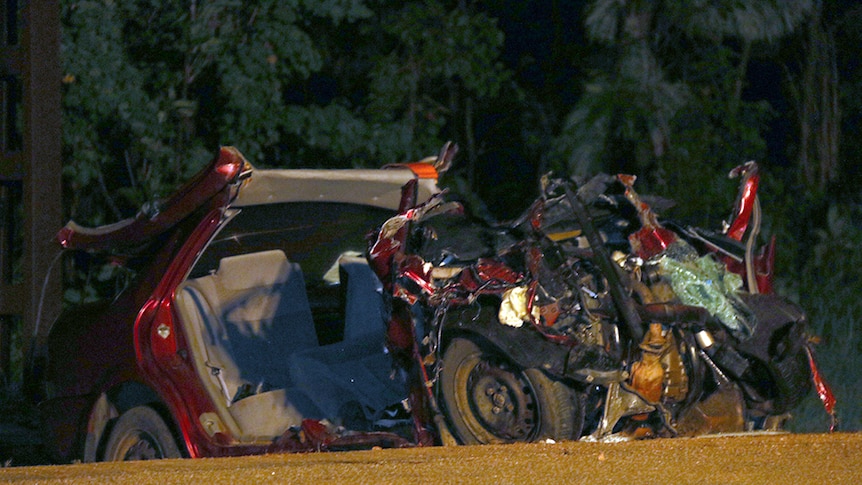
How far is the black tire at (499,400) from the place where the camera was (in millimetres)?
5102

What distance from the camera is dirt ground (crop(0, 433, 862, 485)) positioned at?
4641 mm

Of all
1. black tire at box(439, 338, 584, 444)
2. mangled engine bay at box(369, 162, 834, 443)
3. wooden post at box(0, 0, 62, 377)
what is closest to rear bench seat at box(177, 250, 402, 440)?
mangled engine bay at box(369, 162, 834, 443)

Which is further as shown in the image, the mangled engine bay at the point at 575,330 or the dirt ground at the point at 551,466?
the mangled engine bay at the point at 575,330

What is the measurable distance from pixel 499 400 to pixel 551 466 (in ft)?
1.81

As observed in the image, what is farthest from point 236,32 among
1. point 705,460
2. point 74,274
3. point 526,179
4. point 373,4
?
point 705,460

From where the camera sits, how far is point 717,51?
658 inches

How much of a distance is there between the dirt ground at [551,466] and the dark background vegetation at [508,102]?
3.21 m

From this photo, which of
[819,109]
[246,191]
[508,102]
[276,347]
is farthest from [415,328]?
[508,102]

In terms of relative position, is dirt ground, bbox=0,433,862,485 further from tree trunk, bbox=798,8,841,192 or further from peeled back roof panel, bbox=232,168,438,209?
tree trunk, bbox=798,8,841,192

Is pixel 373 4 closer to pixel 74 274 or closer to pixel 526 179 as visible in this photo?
pixel 526 179

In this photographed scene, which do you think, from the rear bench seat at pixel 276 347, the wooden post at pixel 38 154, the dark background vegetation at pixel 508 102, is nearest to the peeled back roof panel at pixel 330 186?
the rear bench seat at pixel 276 347

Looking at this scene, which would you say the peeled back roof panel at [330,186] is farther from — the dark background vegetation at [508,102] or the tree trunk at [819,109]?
the tree trunk at [819,109]

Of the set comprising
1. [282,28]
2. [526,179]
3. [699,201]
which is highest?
[282,28]

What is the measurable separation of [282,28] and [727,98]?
5.99m
